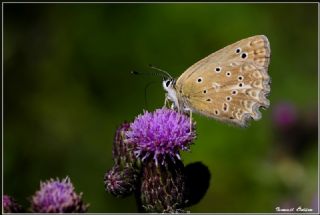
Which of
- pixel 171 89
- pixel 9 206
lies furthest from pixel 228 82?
pixel 9 206

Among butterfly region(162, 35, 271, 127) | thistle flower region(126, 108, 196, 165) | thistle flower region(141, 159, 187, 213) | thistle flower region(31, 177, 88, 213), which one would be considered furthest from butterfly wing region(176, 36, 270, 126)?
thistle flower region(31, 177, 88, 213)

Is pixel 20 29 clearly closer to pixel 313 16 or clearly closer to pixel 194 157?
pixel 194 157

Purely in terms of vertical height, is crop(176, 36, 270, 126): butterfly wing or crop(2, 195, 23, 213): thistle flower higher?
crop(176, 36, 270, 126): butterfly wing

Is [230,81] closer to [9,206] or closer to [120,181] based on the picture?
[120,181]

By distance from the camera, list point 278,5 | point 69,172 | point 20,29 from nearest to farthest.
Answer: point 69,172 < point 20,29 < point 278,5

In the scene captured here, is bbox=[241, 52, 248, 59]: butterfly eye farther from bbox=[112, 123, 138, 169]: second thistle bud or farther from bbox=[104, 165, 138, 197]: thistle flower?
bbox=[104, 165, 138, 197]: thistle flower

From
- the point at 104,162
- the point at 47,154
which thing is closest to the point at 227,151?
the point at 104,162
